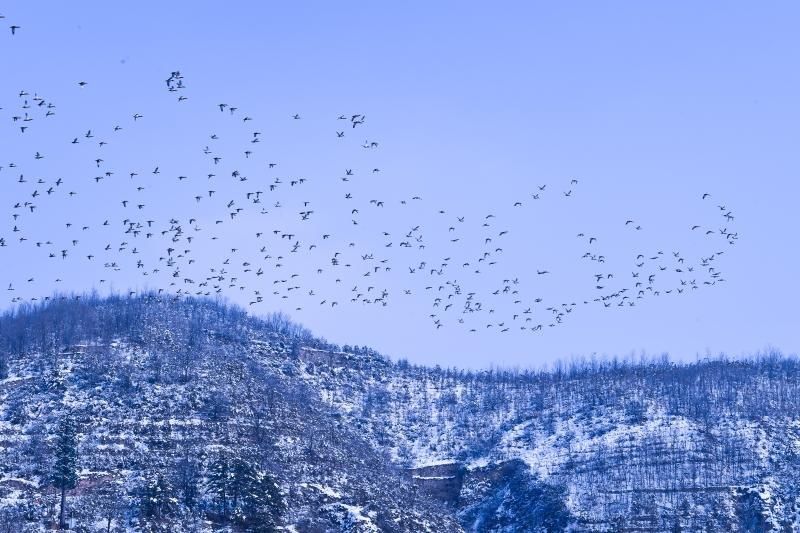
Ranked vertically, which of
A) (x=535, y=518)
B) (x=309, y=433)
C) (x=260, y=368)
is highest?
(x=260, y=368)

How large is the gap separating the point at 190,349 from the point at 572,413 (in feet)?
194

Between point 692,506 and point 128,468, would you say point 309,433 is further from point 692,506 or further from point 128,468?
point 692,506

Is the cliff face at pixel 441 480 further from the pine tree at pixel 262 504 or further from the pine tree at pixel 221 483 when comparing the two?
the pine tree at pixel 221 483

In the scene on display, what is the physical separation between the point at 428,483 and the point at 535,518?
22.5 meters

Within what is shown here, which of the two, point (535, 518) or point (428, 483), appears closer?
point (535, 518)

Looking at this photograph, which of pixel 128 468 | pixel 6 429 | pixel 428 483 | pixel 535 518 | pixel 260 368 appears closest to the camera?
pixel 128 468

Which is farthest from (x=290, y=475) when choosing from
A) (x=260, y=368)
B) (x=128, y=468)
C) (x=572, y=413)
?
(x=572, y=413)

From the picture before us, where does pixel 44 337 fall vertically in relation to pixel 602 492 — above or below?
above

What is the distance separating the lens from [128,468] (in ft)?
451

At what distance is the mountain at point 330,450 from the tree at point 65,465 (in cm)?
21

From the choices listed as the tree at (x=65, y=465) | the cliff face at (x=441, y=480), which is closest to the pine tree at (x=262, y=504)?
the tree at (x=65, y=465)

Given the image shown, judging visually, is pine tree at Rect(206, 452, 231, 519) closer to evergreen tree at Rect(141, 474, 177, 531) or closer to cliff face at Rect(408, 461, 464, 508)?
evergreen tree at Rect(141, 474, 177, 531)

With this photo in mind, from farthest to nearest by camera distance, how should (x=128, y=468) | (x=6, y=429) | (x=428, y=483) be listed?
(x=428, y=483), (x=6, y=429), (x=128, y=468)

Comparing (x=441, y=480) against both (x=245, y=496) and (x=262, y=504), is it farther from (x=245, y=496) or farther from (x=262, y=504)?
(x=245, y=496)
